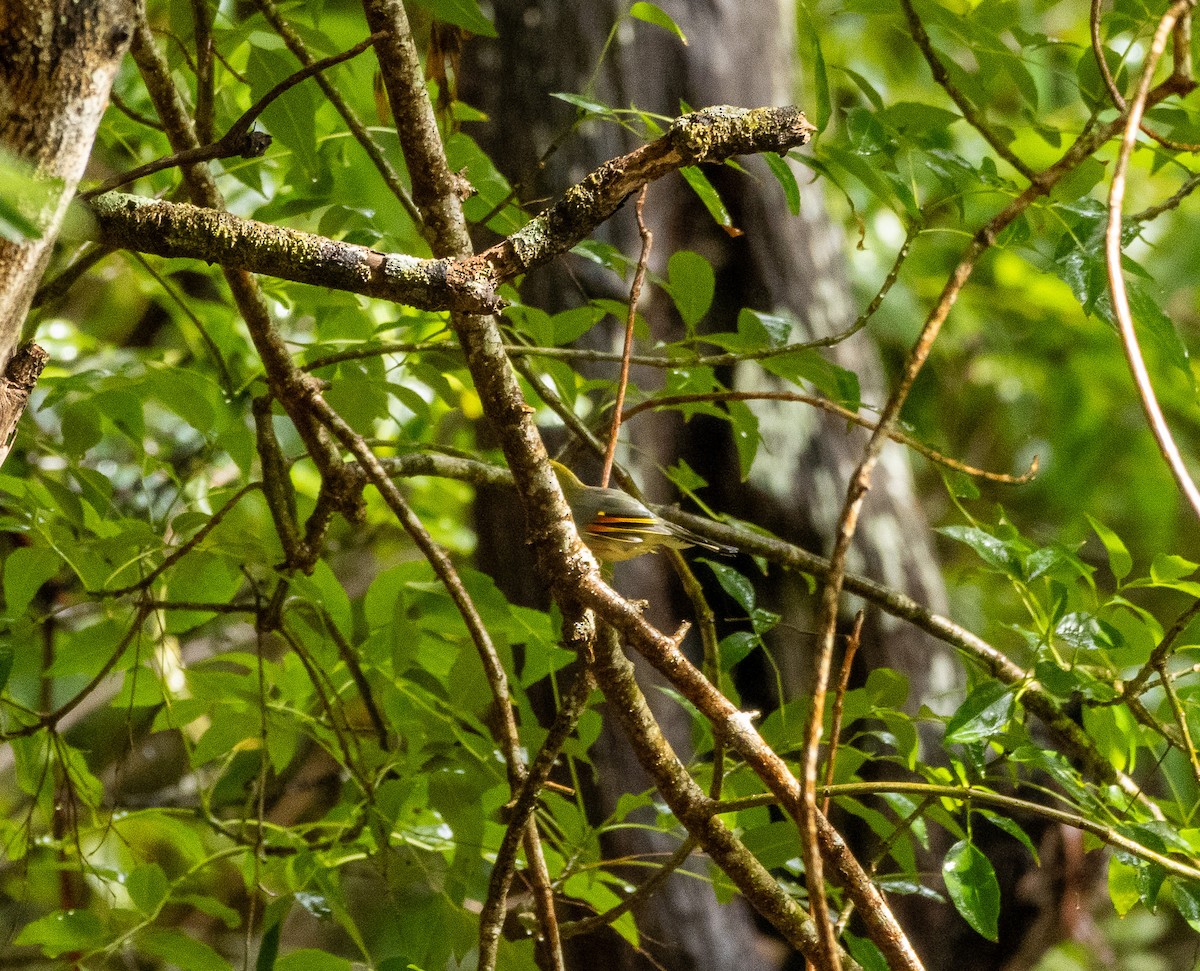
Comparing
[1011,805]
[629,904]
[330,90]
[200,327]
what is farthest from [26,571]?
[1011,805]

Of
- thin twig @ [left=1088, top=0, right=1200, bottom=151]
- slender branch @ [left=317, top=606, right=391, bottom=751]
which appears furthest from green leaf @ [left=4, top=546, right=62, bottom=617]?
thin twig @ [left=1088, top=0, right=1200, bottom=151]

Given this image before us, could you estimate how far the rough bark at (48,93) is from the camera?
1.49ft

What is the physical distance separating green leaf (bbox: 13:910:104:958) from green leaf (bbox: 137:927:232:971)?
6 centimetres

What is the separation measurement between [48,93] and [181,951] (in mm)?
778

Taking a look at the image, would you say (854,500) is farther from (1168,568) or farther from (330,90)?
(330,90)

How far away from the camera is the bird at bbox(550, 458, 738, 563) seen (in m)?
1.14

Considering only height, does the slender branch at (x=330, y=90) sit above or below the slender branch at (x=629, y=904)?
above

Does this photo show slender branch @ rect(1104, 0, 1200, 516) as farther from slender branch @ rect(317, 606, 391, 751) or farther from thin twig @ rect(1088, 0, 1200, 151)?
slender branch @ rect(317, 606, 391, 751)

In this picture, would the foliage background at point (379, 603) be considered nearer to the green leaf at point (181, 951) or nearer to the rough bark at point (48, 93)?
the green leaf at point (181, 951)

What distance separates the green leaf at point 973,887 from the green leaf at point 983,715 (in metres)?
0.08

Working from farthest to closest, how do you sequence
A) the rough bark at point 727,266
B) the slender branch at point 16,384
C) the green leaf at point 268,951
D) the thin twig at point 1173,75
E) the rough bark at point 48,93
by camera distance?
the rough bark at point 727,266 → the green leaf at point 268,951 → the thin twig at point 1173,75 → the slender branch at point 16,384 → the rough bark at point 48,93

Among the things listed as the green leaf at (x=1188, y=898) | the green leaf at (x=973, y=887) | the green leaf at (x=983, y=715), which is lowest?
the green leaf at (x=1188, y=898)

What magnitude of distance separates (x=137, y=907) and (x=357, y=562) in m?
1.92

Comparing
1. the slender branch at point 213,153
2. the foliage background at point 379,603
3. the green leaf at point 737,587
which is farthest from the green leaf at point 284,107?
the green leaf at point 737,587
